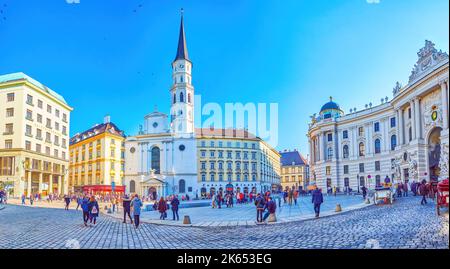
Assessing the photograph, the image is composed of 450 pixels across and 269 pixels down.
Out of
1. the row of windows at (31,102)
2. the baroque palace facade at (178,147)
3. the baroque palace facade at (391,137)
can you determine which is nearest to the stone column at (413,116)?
the baroque palace facade at (391,137)

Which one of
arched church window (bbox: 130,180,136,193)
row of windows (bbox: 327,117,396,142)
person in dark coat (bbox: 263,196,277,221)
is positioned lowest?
person in dark coat (bbox: 263,196,277,221)

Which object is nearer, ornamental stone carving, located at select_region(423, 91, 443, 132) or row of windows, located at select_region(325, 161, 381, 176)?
ornamental stone carving, located at select_region(423, 91, 443, 132)

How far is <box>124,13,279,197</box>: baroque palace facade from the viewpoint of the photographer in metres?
Answer: 5.54

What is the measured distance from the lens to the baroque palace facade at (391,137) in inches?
190

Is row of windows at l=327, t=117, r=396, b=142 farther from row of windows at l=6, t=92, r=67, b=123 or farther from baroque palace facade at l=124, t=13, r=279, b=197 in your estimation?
row of windows at l=6, t=92, r=67, b=123

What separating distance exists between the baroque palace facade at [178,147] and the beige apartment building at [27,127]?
4.31ft

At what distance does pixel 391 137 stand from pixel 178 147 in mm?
4467

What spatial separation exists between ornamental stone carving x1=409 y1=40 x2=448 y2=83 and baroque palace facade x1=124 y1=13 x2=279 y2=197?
265 cm

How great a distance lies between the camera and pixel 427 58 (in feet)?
14.5

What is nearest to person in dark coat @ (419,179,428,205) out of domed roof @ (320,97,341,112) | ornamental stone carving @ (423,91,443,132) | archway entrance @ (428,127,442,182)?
archway entrance @ (428,127,442,182)

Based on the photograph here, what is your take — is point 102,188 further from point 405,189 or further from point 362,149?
point 405,189

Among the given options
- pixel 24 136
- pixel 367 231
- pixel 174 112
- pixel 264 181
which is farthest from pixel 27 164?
pixel 264 181
